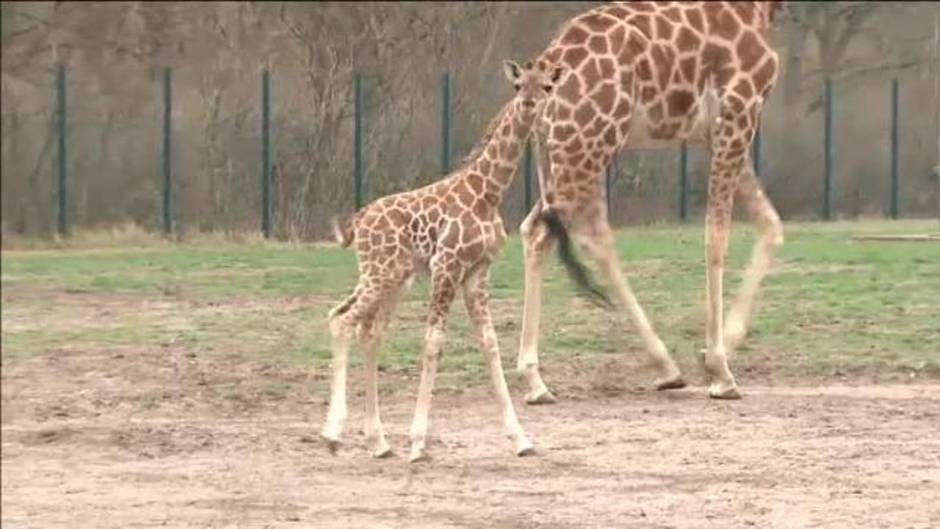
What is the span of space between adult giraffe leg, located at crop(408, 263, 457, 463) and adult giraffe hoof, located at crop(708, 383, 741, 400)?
6.85 feet

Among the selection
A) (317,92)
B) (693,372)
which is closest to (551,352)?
(693,372)

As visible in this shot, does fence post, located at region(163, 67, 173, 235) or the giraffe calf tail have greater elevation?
fence post, located at region(163, 67, 173, 235)

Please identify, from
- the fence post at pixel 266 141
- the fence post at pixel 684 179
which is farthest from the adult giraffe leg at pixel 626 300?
the fence post at pixel 684 179

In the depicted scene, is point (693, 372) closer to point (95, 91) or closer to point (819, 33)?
point (95, 91)

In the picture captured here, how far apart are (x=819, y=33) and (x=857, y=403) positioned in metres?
18.9

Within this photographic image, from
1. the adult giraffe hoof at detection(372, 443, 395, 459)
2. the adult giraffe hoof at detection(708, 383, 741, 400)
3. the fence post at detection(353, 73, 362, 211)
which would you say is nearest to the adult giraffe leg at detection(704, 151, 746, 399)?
the adult giraffe hoof at detection(708, 383, 741, 400)

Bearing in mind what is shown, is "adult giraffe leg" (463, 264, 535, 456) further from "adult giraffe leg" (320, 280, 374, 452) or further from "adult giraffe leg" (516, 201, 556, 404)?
"adult giraffe leg" (516, 201, 556, 404)

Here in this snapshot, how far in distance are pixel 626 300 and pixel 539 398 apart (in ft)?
2.49

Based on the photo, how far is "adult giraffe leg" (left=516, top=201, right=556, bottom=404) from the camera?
9.42m

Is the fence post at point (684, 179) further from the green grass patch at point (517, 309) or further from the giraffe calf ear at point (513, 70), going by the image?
the giraffe calf ear at point (513, 70)

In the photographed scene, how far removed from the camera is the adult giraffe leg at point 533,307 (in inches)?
371

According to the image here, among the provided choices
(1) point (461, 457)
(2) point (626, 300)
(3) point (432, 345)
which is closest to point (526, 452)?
(1) point (461, 457)

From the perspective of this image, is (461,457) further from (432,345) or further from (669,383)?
(669,383)

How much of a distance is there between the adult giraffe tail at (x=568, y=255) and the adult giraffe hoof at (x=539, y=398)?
525mm
